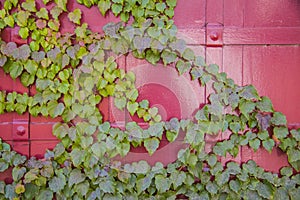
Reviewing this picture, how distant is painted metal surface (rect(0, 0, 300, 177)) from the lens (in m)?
2.81

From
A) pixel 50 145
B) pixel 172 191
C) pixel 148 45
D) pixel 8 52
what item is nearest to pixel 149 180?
pixel 172 191

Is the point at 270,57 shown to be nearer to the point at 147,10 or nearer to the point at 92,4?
the point at 147,10

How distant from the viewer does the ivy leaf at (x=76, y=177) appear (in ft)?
9.12

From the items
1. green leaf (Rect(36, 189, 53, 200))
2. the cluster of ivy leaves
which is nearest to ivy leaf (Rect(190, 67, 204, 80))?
the cluster of ivy leaves

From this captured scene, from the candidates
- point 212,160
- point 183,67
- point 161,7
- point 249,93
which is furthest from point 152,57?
point 212,160

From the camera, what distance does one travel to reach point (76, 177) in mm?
2785

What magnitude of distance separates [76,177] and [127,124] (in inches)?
18.9

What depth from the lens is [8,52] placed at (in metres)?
2.79

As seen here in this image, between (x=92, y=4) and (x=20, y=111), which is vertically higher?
(x=92, y=4)

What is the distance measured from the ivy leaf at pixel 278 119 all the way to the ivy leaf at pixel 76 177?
1.30 metres

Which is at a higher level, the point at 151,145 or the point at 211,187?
the point at 151,145

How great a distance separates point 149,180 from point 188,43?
938 millimetres

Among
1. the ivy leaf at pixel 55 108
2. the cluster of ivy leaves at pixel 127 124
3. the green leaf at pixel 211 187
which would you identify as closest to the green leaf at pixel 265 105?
the cluster of ivy leaves at pixel 127 124

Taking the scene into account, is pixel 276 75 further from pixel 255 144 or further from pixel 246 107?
pixel 255 144
